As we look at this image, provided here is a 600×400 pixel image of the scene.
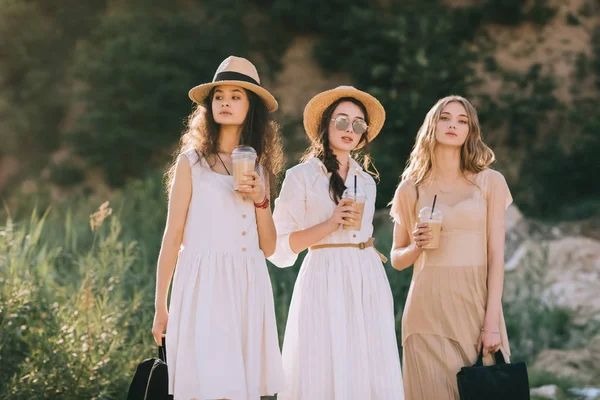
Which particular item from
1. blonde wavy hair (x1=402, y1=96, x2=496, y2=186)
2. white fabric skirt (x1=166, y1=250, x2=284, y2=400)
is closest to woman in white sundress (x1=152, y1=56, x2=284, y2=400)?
white fabric skirt (x1=166, y1=250, x2=284, y2=400)

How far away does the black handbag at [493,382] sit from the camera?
3.85m

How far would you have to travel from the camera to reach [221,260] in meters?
3.76

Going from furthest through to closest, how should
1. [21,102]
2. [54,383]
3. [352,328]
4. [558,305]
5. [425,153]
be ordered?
[21,102] < [558,305] < [54,383] < [425,153] < [352,328]

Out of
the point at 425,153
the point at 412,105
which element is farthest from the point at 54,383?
the point at 412,105

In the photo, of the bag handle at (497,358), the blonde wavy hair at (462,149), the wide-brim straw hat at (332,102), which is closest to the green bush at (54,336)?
the wide-brim straw hat at (332,102)

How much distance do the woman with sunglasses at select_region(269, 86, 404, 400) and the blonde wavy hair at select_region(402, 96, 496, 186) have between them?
292 millimetres

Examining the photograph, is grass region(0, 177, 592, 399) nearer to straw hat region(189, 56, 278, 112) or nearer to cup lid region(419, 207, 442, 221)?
straw hat region(189, 56, 278, 112)

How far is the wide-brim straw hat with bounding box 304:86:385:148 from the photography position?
4320 mm

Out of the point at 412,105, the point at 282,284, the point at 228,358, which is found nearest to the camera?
the point at 228,358

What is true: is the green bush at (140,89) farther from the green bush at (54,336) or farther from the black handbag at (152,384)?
the black handbag at (152,384)

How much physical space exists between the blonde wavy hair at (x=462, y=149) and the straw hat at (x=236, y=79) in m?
0.87

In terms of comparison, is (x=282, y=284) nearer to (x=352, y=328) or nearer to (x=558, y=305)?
(x=352, y=328)

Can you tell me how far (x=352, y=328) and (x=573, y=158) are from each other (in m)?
14.1

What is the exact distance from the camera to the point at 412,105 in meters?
16.0
